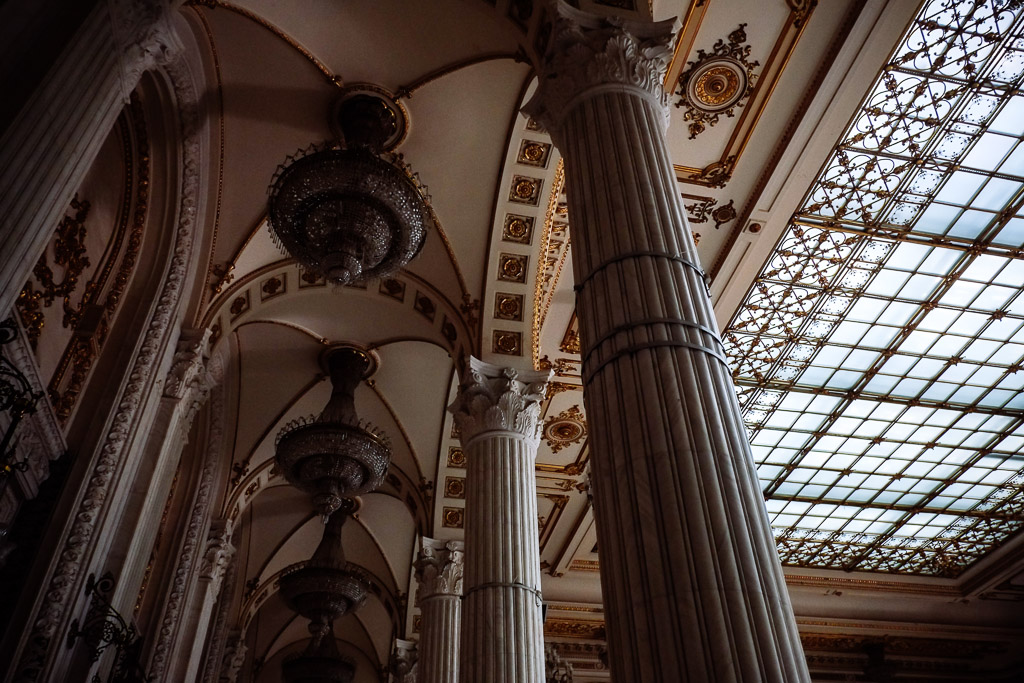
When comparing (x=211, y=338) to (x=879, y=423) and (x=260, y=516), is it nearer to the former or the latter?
(x=260, y=516)

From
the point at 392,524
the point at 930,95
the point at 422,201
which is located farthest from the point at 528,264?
the point at 392,524

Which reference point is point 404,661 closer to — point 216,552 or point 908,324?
point 216,552

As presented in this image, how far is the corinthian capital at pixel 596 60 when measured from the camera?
15.4 ft

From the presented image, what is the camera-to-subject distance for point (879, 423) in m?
11.9

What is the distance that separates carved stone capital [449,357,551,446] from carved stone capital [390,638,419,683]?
762cm

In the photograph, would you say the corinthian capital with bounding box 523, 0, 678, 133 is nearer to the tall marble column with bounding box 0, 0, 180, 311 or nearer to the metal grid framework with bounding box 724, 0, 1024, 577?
the tall marble column with bounding box 0, 0, 180, 311

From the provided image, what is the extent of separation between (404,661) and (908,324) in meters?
10.0

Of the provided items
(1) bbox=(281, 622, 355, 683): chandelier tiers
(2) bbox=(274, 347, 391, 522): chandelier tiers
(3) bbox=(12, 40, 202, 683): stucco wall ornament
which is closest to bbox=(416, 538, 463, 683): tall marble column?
(2) bbox=(274, 347, 391, 522): chandelier tiers

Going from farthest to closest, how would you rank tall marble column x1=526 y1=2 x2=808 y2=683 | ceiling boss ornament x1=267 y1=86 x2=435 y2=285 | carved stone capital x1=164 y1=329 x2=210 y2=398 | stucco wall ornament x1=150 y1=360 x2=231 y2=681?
stucco wall ornament x1=150 y1=360 x2=231 y2=681
carved stone capital x1=164 y1=329 x2=210 y2=398
ceiling boss ornament x1=267 y1=86 x2=435 y2=285
tall marble column x1=526 y1=2 x2=808 y2=683

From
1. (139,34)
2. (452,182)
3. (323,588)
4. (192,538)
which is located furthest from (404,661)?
(139,34)

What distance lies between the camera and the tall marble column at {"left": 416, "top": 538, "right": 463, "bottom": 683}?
31.7 ft

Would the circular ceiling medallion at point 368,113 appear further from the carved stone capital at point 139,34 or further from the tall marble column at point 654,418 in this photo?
the tall marble column at point 654,418

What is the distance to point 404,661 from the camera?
14.1 meters

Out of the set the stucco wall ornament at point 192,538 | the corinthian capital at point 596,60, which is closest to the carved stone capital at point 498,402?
the stucco wall ornament at point 192,538
